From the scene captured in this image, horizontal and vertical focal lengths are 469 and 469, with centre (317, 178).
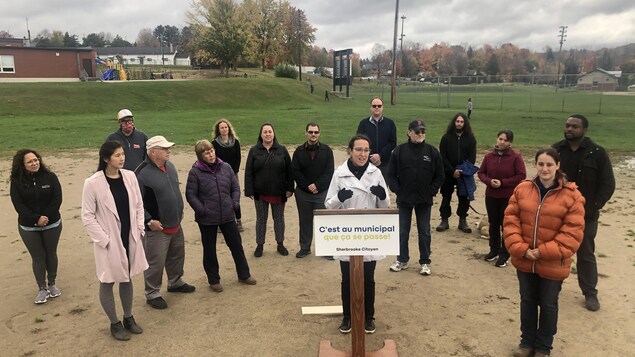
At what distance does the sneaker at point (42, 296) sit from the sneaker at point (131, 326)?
4.25 feet

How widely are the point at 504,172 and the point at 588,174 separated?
4.71 feet

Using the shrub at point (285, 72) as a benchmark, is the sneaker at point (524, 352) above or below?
below

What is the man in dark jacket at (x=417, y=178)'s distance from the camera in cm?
588

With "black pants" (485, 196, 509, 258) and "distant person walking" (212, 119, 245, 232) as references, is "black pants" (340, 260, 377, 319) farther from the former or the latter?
"distant person walking" (212, 119, 245, 232)

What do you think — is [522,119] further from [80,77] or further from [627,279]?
[80,77]

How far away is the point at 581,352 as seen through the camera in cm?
427

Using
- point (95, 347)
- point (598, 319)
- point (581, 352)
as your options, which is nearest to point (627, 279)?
point (598, 319)

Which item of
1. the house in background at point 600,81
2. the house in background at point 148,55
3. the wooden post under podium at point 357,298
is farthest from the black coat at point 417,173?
the house in background at point 148,55

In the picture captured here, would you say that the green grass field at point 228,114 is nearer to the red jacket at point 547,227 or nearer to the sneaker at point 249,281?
the sneaker at point 249,281

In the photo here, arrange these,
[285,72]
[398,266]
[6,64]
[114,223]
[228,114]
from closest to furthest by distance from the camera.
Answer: [114,223], [398,266], [228,114], [6,64], [285,72]

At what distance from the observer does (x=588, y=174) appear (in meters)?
4.92

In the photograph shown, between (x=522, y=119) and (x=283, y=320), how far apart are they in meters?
24.8

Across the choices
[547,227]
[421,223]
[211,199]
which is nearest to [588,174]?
[547,227]

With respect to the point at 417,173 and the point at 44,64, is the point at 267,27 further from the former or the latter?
the point at 417,173
